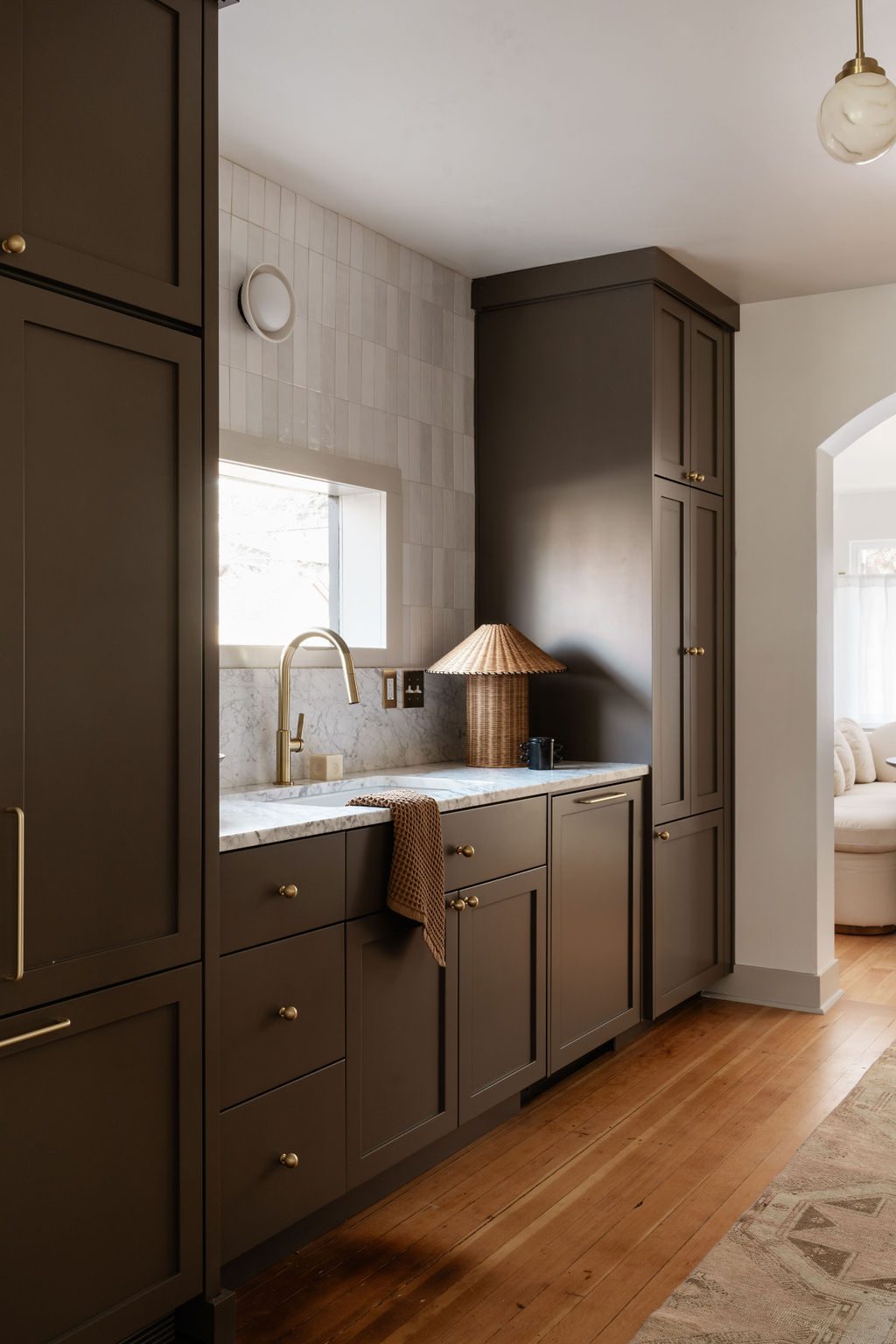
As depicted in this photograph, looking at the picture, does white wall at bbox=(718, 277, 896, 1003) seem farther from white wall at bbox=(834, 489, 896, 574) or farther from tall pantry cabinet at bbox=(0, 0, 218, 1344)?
white wall at bbox=(834, 489, 896, 574)

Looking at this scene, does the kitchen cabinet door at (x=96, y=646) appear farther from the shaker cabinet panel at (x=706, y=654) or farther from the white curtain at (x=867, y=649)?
the white curtain at (x=867, y=649)

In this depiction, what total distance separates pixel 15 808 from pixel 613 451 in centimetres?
255

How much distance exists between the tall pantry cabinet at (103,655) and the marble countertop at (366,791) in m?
0.30

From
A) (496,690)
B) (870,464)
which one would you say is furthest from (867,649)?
(496,690)

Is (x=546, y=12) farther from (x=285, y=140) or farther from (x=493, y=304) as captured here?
(x=493, y=304)

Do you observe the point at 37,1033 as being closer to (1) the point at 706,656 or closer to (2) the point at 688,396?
(1) the point at 706,656

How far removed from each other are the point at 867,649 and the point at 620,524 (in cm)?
516

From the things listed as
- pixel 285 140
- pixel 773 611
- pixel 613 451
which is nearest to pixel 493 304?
pixel 613 451

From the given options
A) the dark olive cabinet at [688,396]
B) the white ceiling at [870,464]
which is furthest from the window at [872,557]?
the dark olive cabinet at [688,396]

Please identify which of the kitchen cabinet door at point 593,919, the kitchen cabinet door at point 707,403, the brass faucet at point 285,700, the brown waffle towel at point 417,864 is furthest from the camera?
the kitchen cabinet door at point 707,403

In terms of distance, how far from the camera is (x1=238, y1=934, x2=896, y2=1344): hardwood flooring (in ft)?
7.09

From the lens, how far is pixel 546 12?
2.29 m

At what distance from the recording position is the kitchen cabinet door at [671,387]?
3703mm

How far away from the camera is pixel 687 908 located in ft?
12.9
